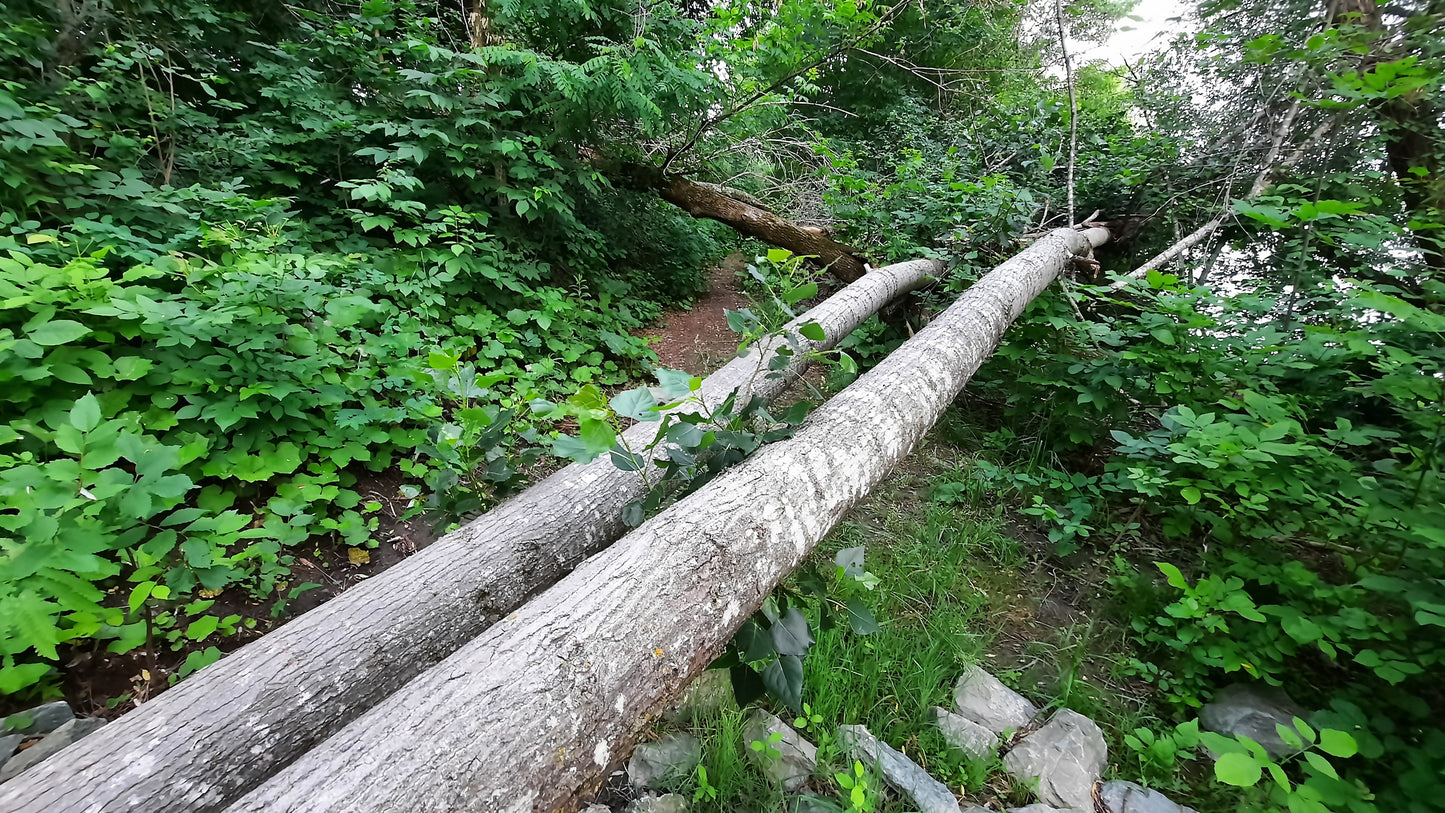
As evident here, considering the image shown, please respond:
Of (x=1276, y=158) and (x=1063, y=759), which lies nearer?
(x=1063, y=759)

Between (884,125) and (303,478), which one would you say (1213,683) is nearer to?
(303,478)

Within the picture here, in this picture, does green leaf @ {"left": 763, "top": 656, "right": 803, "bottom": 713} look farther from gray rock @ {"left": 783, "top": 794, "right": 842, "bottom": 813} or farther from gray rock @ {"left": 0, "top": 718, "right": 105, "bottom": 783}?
gray rock @ {"left": 0, "top": 718, "right": 105, "bottom": 783}

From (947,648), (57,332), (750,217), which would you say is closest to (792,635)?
(947,648)

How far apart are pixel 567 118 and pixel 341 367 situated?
7.19 ft

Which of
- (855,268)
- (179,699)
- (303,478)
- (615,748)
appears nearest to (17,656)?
(303,478)

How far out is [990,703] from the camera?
6.03 feet

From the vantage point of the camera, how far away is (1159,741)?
169 centimetres

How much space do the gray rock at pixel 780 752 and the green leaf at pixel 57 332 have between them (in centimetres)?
253

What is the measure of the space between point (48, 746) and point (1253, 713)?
136 inches

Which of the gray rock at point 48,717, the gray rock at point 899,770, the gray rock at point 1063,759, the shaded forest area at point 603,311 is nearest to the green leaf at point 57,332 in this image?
the shaded forest area at point 603,311

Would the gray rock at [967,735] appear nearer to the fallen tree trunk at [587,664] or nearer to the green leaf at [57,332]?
the fallen tree trunk at [587,664]

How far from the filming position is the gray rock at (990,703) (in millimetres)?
1795

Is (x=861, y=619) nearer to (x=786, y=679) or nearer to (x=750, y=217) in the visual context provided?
(x=786, y=679)

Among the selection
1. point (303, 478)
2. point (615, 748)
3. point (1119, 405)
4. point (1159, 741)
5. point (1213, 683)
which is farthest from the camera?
point (1119, 405)
